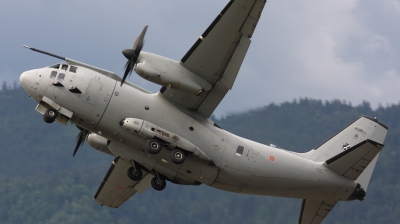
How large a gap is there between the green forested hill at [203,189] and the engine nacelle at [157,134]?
63.2ft

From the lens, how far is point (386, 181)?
60875mm

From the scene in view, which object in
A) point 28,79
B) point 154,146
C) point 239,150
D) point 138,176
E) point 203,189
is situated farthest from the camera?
point 203,189

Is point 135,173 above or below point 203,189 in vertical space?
above

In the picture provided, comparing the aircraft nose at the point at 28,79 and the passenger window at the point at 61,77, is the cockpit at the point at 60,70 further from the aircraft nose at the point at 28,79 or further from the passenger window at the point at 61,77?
the aircraft nose at the point at 28,79

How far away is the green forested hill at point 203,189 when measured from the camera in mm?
49531

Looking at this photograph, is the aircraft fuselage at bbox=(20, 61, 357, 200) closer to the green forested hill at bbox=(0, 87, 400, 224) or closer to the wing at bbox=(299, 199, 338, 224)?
the wing at bbox=(299, 199, 338, 224)

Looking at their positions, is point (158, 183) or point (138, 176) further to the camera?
point (158, 183)

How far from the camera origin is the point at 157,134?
25516mm

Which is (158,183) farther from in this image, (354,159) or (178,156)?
(354,159)

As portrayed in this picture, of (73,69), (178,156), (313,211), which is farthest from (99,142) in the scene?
(313,211)

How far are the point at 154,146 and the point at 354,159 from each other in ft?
28.1

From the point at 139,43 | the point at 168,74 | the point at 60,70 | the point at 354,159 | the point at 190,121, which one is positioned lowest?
the point at 60,70

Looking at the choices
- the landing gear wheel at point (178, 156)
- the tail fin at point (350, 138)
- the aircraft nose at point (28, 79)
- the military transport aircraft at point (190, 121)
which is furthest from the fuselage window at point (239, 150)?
the aircraft nose at point (28, 79)

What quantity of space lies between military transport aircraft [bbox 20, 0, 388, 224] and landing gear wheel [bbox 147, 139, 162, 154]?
0.09 ft
